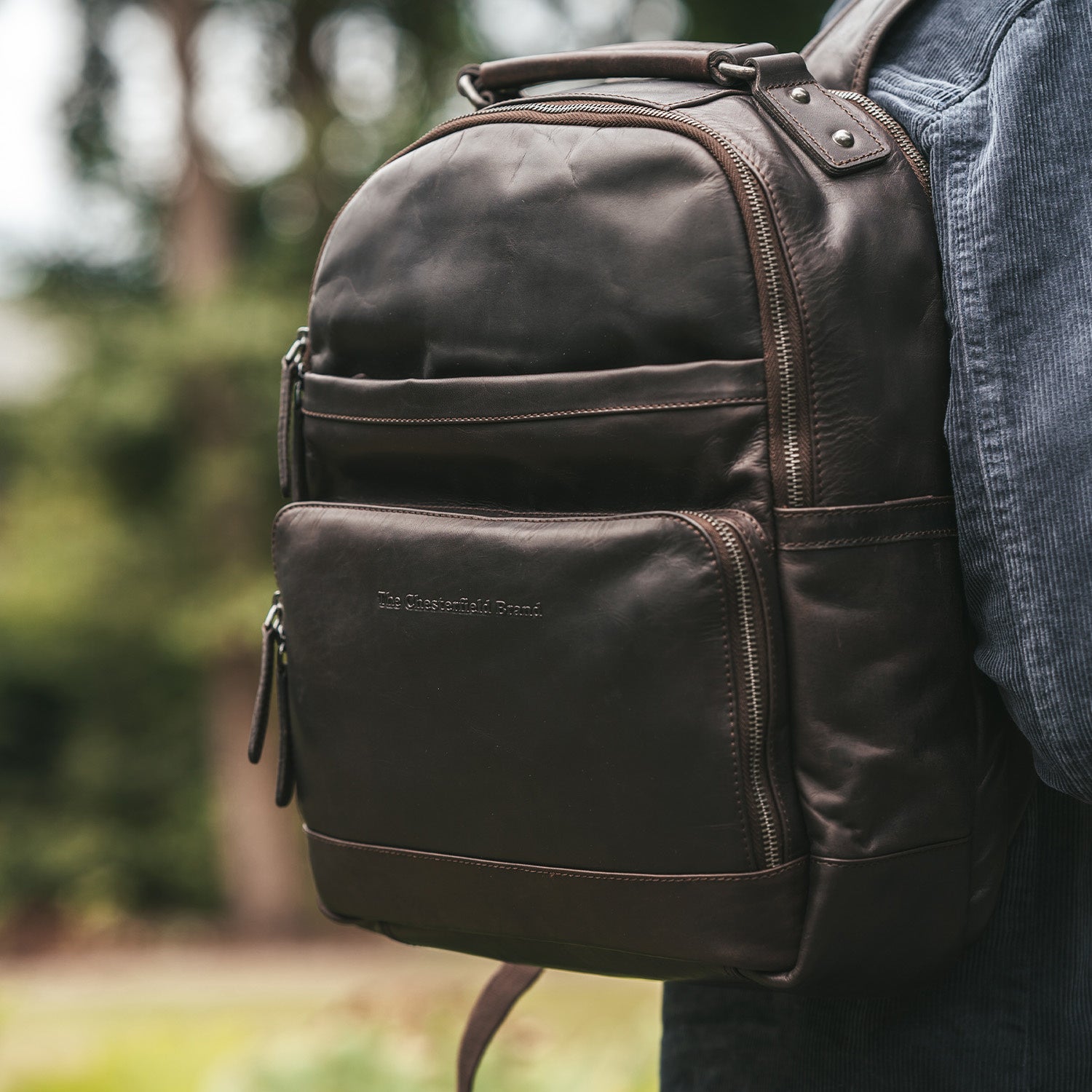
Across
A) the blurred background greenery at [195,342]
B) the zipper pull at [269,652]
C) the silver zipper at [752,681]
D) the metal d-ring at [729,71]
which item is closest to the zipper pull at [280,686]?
the zipper pull at [269,652]

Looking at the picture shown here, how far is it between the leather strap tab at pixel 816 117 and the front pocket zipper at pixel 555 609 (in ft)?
0.78

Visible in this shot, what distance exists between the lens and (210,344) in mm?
6656

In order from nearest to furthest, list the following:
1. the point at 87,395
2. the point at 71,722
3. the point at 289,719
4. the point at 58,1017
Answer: the point at 289,719 → the point at 58,1017 → the point at 87,395 → the point at 71,722

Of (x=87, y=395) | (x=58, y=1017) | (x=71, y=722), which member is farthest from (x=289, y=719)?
(x=71, y=722)

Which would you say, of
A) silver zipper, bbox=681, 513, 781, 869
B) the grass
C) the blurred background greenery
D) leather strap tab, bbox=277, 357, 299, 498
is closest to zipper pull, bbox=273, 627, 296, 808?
leather strap tab, bbox=277, 357, 299, 498

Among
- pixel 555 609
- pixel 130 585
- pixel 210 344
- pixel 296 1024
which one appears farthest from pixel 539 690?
pixel 130 585

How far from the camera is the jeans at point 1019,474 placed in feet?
2.46

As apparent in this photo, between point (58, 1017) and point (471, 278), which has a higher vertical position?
point (471, 278)

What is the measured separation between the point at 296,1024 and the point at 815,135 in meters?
4.60

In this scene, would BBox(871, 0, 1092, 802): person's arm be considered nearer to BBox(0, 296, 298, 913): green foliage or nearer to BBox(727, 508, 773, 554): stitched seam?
BBox(727, 508, 773, 554): stitched seam

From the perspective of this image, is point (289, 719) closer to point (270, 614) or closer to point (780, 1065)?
point (270, 614)

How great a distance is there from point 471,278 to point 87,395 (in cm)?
645

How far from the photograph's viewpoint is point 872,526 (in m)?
0.81

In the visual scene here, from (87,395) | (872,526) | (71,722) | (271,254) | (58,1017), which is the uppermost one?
(872,526)
